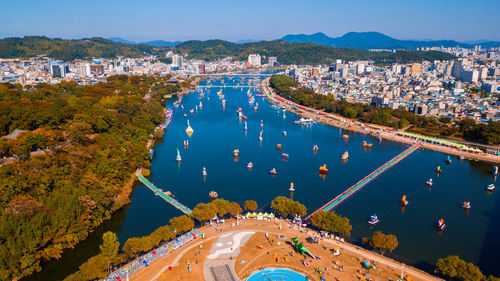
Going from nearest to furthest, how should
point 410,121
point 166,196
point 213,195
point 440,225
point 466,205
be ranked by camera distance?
point 440,225 < point 466,205 < point 166,196 < point 213,195 < point 410,121

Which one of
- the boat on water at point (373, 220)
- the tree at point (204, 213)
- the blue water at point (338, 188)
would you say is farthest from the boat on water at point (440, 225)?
the tree at point (204, 213)

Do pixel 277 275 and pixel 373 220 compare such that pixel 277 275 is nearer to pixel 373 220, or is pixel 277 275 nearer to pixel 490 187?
pixel 373 220

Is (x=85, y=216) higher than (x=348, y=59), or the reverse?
(x=348, y=59)

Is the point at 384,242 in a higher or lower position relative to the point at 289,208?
lower

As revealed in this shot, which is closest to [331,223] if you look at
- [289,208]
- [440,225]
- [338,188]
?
[289,208]

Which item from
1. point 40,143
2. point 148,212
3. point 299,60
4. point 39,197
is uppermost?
point 299,60

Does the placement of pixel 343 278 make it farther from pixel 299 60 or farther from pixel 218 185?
pixel 299 60

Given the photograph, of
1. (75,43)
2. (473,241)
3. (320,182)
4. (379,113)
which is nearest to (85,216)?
(320,182)

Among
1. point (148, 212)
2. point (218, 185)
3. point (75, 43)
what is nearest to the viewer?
point (148, 212)

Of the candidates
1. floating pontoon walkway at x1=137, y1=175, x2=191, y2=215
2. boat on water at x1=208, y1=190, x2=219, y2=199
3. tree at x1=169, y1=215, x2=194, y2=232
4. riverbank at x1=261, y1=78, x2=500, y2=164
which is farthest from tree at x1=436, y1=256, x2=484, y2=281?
riverbank at x1=261, y1=78, x2=500, y2=164
